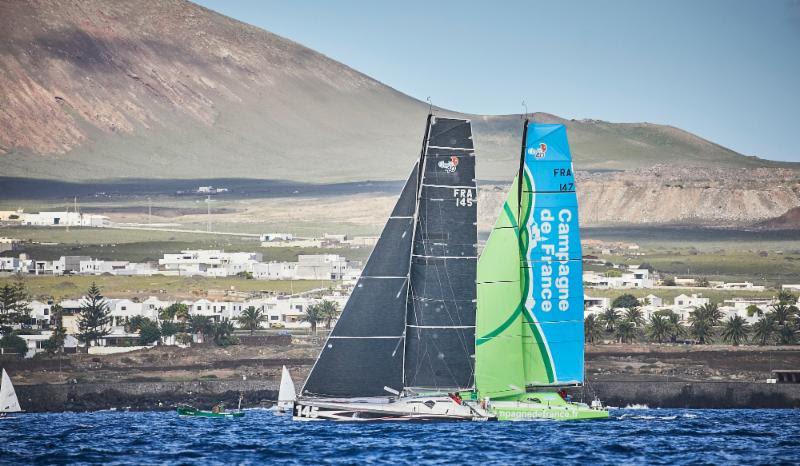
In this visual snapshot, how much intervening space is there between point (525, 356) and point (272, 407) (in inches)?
1464

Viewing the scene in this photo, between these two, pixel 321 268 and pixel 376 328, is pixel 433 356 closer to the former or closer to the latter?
pixel 376 328

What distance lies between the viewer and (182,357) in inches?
4734

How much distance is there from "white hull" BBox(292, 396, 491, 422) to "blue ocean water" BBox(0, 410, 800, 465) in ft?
1.51

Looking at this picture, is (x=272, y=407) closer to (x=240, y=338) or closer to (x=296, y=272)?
(x=240, y=338)

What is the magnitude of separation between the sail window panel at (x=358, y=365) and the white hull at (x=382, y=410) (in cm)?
67

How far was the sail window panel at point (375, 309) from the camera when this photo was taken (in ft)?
191

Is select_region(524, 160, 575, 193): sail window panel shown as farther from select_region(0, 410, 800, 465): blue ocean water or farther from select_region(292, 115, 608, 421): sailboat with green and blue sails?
select_region(0, 410, 800, 465): blue ocean water

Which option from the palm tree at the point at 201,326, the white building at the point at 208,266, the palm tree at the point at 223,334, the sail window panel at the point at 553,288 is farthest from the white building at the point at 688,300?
the sail window panel at the point at 553,288

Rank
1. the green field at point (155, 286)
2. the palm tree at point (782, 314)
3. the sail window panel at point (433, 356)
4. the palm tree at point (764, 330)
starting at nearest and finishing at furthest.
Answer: the sail window panel at point (433, 356), the palm tree at point (764, 330), the palm tree at point (782, 314), the green field at point (155, 286)

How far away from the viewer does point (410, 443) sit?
172 ft

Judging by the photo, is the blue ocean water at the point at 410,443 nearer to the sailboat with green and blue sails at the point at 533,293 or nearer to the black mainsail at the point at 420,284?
the sailboat with green and blue sails at the point at 533,293

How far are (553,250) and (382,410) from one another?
9.98 meters

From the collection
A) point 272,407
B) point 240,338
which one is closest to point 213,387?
point 272,407

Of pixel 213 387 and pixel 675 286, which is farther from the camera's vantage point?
pixel 675 286
